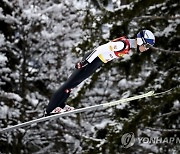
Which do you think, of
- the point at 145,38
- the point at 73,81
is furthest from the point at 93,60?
→ the point at 145,38

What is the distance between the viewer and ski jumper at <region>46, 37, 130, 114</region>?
234 inches

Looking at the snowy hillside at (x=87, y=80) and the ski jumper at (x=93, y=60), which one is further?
the snowy hillside at (x=87, y=80)

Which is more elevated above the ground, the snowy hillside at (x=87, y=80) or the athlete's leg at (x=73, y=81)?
the snowy hillside at (x=87, y=80)

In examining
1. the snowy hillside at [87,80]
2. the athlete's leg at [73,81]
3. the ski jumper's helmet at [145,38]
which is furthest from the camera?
the snowy hillside at [87,80]

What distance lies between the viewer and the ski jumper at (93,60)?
5.95m

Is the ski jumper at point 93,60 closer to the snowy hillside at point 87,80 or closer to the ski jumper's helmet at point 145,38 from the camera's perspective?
the ski jumper's helmet at point 145,38

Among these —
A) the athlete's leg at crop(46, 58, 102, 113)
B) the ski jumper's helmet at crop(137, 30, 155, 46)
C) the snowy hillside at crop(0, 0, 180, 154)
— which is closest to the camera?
the ski jumper's helmet at crop(137, 30, 155, 46)

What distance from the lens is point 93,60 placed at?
6.29 meters

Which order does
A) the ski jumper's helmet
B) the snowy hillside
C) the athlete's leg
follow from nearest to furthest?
the ski jumper's helmet < the athlete's leg < the snowy hillside

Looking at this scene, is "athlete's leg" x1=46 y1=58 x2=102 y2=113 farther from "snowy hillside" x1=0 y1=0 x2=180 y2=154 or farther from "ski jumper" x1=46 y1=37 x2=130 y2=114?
"snowy hillside" x1=0 y1=0 x2=180 y2=154

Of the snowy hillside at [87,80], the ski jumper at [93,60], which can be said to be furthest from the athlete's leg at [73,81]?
the snowy hillside at [87,80]

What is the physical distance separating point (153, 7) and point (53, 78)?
6.38 m

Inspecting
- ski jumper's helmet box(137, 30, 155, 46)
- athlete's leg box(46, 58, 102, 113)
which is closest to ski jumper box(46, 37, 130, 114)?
athlete's leg box(46, 58, 102, 113)

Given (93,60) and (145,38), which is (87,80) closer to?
(93,60)
